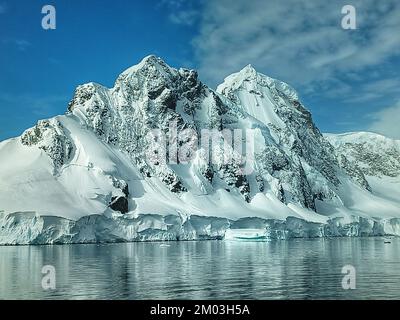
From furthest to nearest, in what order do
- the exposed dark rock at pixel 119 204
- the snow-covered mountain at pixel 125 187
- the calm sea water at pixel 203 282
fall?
the exposed dark rock at pixel 119 204, the snow-covered mountain at pixel 125 187, the calm sea water at pixel 203 282

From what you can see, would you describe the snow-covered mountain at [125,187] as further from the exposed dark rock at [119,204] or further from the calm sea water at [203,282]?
the calm sea water at [203,282]

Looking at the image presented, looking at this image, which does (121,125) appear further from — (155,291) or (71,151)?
(155,291)

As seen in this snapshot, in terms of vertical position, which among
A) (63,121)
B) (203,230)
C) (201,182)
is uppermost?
(63,121)

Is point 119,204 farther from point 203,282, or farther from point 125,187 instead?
point 203,282

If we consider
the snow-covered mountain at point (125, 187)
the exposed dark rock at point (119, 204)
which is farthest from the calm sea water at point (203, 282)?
the exposed dark rock at point (119, 204)

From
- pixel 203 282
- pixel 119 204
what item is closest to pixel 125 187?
pixel 119 204

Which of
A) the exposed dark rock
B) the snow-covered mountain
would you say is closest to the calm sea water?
the snow-covered mountain

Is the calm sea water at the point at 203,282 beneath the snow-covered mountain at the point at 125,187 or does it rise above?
beneath

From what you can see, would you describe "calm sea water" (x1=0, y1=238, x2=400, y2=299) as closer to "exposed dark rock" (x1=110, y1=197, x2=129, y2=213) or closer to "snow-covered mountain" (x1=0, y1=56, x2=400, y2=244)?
"snow-covered mountain" (x1=0, y1=56, x2=400, y2=244)
